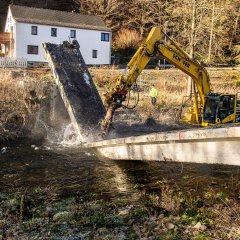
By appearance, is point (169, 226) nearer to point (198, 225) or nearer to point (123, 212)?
point (198, 225)

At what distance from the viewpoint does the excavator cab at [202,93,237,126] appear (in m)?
14.0

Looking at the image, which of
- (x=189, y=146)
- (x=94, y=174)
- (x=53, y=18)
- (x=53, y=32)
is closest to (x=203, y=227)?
(x=189, y=146)

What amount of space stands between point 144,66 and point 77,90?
12.9ft

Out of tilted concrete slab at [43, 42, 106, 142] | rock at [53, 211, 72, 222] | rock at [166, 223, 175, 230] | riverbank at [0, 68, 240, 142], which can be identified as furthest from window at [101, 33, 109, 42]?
rock at [166, 223, 175, 230]

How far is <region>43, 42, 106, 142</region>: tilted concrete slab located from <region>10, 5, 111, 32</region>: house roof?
27820mm

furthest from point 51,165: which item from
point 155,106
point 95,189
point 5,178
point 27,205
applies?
point 155,106

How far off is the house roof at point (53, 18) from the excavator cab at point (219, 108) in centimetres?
3338

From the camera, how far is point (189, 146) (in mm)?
7035

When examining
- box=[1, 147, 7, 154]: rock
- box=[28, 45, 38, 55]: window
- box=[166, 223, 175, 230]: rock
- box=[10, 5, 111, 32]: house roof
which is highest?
box=[10, 5, 111, 32]: house roof

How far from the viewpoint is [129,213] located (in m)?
6.45

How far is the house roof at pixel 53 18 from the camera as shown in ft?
141

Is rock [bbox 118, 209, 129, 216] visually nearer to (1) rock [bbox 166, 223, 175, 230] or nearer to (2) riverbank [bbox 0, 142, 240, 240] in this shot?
(2) riverbank [bbox 0, 142, 240, 240]

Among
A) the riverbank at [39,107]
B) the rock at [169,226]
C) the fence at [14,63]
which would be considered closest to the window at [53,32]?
the fence at [14,63]

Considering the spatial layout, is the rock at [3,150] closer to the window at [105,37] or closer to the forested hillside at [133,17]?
the window at [105,37]
